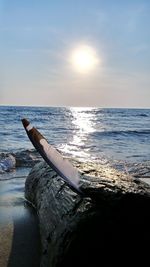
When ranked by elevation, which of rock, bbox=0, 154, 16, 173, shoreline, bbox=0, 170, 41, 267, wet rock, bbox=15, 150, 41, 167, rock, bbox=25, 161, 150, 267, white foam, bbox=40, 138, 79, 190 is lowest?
wet rock, bbox=15, 150, 41, 167

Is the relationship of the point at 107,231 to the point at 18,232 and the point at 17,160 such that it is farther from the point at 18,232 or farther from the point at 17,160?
the point at 17,160

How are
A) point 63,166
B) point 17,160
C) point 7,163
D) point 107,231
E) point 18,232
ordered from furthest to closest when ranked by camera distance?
point 17,160 → point 7,163 → point 18,232 → point 63,166 → point 107,231

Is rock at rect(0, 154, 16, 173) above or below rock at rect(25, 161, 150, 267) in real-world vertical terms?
below

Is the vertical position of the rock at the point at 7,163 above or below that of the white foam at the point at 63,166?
below

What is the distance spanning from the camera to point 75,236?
255 centimetres

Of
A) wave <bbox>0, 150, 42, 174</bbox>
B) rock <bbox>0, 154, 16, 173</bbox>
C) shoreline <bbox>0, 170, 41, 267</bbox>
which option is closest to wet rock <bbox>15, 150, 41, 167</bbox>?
wave <bbox>0, 150, 42, 174</bbox>

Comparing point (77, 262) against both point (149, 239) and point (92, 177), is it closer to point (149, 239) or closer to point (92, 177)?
point (149, 239)

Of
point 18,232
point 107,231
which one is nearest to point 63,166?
point 107,231

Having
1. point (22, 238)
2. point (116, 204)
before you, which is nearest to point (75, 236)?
point (116, 204)

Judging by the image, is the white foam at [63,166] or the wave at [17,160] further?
the wave at [17,160]

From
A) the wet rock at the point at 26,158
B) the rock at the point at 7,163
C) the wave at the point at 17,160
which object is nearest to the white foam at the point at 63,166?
the wave at the point at 17,160

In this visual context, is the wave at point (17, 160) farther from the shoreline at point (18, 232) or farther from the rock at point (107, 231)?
the rock at point (107, 231)

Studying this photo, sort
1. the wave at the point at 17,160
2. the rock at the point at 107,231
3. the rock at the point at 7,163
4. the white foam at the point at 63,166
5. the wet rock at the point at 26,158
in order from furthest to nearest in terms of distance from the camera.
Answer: the wet rock at the point at 26,158
the wave at the point at 17,160
the rock at the point at 7,163
the white foam at the point at 63,166
the rock at the point at 107,231

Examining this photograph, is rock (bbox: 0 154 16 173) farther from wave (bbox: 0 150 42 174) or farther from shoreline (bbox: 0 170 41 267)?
shoreline (bbox: 0 170 41 267)
